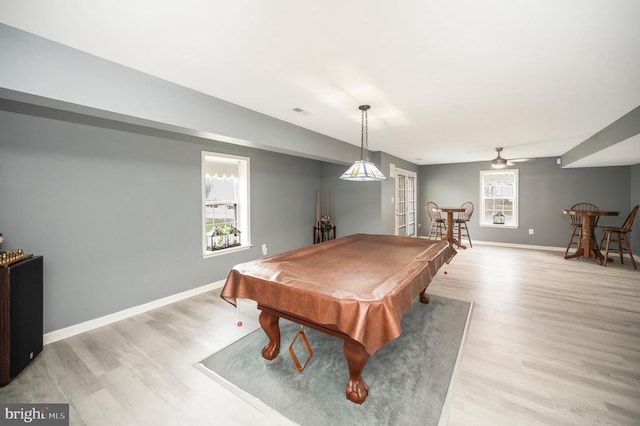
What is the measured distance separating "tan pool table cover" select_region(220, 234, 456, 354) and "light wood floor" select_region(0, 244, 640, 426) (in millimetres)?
682

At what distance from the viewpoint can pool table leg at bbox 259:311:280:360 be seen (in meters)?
2.15

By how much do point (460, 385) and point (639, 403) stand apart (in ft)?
3.45

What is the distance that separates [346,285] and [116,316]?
267 centimetres

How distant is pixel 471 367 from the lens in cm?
206

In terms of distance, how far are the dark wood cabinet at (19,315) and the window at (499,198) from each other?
8.41m

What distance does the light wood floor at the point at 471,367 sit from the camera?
1.63 metres

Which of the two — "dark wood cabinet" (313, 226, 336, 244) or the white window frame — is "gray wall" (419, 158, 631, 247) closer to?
the white window frame

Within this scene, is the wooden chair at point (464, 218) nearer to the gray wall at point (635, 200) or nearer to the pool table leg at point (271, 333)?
the gray wall at point (635, 200)

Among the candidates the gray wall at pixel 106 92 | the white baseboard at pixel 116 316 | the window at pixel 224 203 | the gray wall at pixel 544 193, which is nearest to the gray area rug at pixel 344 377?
the white baseboard at pixel 116 316

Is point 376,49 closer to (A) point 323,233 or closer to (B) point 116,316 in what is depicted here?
(B) point 116,316

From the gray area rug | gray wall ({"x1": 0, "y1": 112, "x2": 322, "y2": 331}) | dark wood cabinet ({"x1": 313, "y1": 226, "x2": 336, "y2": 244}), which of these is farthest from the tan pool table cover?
dark wood cabinet ({"x1": 313, "y1": 226, "x2": 336, "y2": 244})

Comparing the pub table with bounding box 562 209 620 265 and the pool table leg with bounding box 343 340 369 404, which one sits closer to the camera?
the pool table leg with bounding box 343 340 369 404

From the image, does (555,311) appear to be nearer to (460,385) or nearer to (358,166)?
(460,385)

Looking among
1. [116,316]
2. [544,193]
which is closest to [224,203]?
[116,316]
